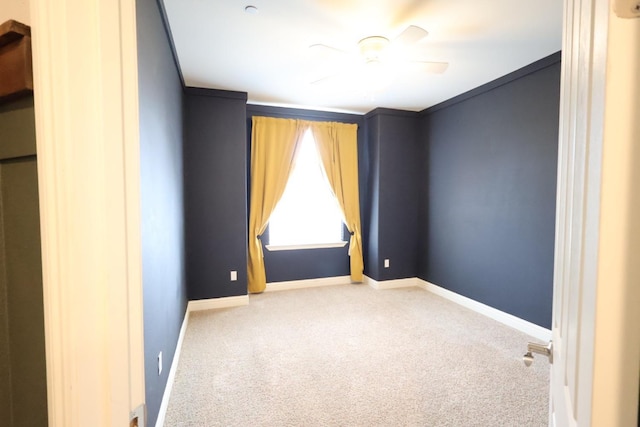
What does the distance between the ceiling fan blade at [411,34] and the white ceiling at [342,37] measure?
0.20m

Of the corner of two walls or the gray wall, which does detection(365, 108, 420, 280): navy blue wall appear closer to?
the corner of two walls

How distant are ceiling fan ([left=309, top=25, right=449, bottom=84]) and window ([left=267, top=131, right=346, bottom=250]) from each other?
1653 mm

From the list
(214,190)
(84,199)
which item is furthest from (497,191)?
(84,199)

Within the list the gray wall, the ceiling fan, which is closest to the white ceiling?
the ceiling fan

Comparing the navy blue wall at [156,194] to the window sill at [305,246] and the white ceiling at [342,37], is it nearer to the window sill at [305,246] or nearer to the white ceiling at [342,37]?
the white ceiling at [342,37]

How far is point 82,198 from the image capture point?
0.47 metres

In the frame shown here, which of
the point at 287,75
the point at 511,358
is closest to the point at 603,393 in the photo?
the point at 511,358

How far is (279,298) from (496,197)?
2.89 meters

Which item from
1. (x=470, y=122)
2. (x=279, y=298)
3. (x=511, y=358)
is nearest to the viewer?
(x=511, y=358)

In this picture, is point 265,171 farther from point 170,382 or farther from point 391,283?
point 170,382

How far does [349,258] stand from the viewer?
455 cm

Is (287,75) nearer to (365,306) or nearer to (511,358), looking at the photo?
(365,306)

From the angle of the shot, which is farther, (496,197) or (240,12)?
(496,197)

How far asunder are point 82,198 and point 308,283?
403 cm
